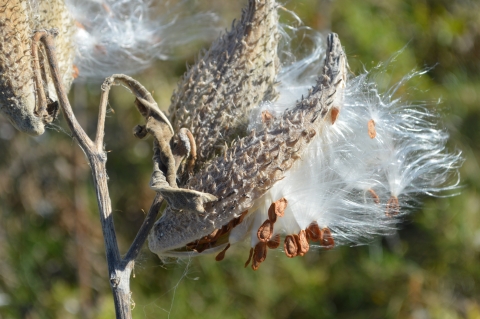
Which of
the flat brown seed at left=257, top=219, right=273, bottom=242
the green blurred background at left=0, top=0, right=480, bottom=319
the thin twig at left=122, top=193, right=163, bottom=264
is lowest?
the green blurred background at left=0, top=0, right=480, bottom=319

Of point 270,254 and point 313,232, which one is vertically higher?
point 313,232

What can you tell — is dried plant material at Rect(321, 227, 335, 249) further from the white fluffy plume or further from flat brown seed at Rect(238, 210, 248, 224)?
the white fluffy plume

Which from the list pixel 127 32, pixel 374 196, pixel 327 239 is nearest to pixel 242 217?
pixel 327 239

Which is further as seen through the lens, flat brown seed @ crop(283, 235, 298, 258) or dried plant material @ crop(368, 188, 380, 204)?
dried plant material @ crop(368, 188, 380, 204)

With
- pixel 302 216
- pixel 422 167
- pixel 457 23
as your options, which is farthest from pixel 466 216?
pixel 302 216

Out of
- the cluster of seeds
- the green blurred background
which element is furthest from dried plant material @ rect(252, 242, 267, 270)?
the green blurred background

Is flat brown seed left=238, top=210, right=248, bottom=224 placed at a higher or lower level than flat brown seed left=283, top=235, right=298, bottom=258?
higher

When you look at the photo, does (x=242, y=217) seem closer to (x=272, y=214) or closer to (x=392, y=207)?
(x=272, y=214)
